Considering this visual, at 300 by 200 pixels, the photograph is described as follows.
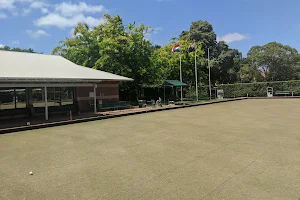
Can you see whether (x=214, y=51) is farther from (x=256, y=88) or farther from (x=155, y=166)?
(x=155, y=166)

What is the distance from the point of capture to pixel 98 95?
66.0 ft

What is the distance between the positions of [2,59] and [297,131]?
52.9 ft

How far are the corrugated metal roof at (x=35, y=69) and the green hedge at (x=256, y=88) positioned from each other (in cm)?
2518

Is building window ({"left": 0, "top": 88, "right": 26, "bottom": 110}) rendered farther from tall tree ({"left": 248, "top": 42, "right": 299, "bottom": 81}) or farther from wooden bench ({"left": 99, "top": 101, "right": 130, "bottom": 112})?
tall tree ({"left": 248, "top": 42, "right": 299, "bottom": 81})

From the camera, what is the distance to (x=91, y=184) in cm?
446

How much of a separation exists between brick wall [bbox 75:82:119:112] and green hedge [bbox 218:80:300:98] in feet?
67.7

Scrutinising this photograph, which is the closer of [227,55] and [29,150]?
[29,150]

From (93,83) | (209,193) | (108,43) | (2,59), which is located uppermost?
(108,43)

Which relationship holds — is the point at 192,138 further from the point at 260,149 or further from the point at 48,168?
the point at 48,168

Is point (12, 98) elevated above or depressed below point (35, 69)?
below

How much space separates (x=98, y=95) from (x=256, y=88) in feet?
78.3

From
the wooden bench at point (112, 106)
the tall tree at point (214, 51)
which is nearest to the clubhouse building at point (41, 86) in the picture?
the wooden bench at point (112, 106)

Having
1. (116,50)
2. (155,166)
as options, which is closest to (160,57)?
(116,50)

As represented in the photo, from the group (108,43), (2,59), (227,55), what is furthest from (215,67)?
(2,59)
